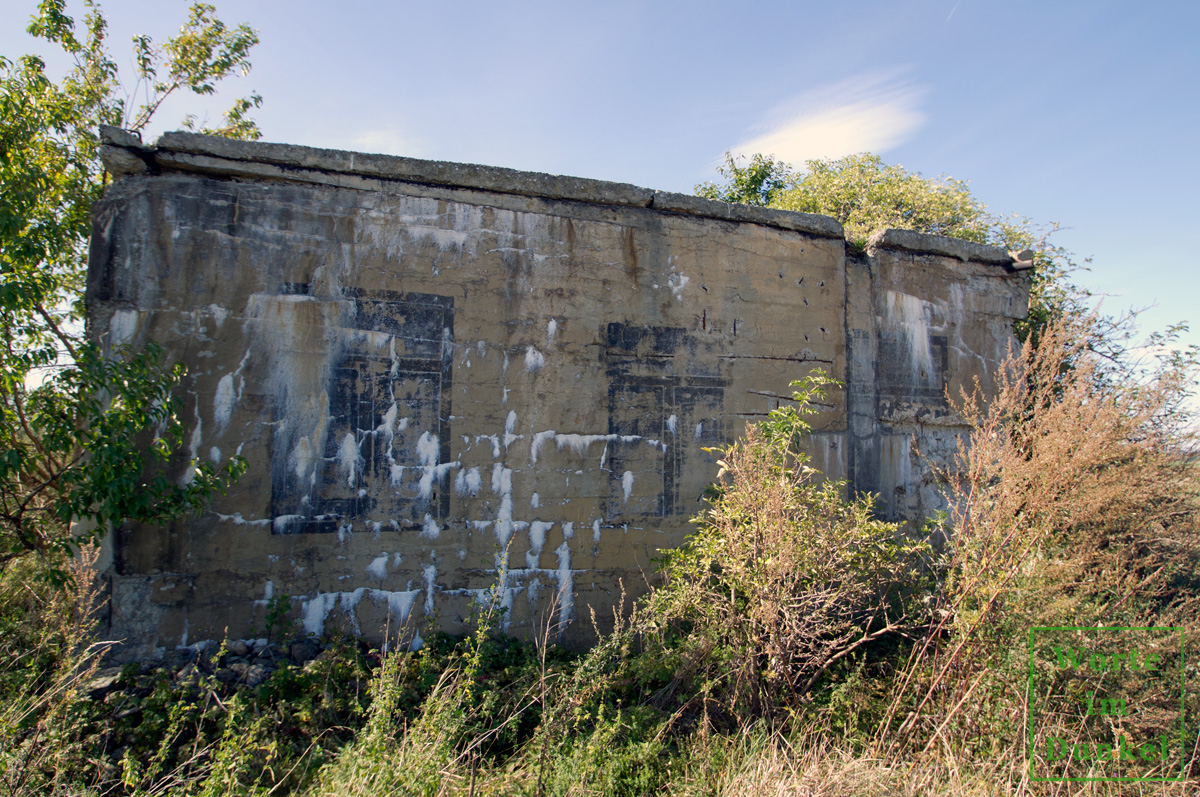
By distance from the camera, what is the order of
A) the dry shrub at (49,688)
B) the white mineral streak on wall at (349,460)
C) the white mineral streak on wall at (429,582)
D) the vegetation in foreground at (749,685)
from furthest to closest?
the white mineral streak on wall at (429,582), the white mineral streak on wall at (349,460), the vegetation in foreground at (749,685), the dry shrub at (49,688)

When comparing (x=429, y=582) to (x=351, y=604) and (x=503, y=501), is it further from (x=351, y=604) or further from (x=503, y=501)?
(x=503, y=501)

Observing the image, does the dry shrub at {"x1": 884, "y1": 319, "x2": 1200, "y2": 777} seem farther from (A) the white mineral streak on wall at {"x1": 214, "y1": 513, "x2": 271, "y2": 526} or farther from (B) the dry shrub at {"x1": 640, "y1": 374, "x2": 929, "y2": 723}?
(A) the white mineral streak on wall at {"x1": 214, "y1": 513, "x2": 271, "y2": 526}

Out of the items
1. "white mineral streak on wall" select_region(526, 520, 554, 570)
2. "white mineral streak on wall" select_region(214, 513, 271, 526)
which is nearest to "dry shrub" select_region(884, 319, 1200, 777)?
"white mineral streak on wall" select_region(526, 520, 554, 570)

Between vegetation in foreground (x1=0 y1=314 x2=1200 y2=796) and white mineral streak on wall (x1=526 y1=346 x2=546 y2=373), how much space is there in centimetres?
146

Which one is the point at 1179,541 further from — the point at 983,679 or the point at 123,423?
the point at 123,423

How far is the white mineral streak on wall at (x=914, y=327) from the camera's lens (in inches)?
205

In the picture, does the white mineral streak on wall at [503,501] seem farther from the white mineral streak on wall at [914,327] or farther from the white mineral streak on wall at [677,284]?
the white mineral streak on wall at [914,327]

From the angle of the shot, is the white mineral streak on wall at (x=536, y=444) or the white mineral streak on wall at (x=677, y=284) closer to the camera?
the white mineral streak on wall at (x=536, y=444)

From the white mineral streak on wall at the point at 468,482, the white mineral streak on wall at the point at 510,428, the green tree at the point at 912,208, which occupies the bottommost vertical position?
the white mineral streak on wall at the point at 468,482

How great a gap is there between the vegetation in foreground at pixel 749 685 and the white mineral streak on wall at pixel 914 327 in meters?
1.63

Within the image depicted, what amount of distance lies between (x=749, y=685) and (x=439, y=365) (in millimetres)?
2517

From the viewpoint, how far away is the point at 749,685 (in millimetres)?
3205

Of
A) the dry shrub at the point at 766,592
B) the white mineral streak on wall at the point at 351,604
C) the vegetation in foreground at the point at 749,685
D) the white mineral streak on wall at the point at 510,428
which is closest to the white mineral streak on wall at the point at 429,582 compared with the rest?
the white mineral streak on wall at the point at 351,604

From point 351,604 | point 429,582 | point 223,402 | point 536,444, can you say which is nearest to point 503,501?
point 536,444
